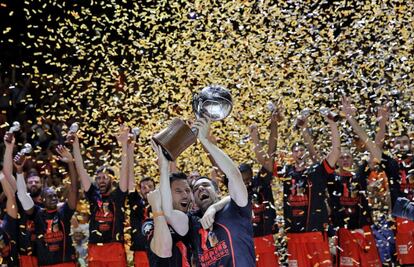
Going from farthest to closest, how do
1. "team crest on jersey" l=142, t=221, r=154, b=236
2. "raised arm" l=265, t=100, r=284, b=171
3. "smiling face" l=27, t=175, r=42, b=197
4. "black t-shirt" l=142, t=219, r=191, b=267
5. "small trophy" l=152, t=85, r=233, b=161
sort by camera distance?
1. "smiling face" l=27, t=175, r=42, b=197
2. "raised arm" l=265, t=100, r=284, b=171
3. "team crest on jersey" l=142, t=221, r=154, b=236
4. "black t-shirt" l=142, t=219, r=191, b=267
5. "small trophy" l=152, t=85, r=233, b=161

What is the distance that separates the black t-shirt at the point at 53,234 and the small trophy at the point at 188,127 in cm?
491

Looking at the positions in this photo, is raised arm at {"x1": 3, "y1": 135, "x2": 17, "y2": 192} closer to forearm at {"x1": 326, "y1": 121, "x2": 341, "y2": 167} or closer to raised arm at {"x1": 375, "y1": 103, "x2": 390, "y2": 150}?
forearm at {"x1": 326, "y1": 121, "x2": 341, "y2": 167}

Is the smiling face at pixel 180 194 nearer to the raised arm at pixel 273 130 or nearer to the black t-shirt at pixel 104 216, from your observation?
the raised arm at pixel 273 130

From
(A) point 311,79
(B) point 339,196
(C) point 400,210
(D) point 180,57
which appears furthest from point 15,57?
(C) point 400,210

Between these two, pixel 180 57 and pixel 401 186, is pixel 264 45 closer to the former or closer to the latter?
pixel 180 57

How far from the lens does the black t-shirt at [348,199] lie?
11.1 m

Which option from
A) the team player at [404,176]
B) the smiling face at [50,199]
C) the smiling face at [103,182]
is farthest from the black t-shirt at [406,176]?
the smiling face at [50,199]

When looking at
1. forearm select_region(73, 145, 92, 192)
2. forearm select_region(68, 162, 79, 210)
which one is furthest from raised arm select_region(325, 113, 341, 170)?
forearm select_region(68, 162, 79, 210)

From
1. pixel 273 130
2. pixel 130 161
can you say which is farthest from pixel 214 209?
pixel 273 130

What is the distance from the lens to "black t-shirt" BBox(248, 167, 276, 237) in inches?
429

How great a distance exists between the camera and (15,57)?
18.1 meters

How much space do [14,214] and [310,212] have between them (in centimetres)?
343

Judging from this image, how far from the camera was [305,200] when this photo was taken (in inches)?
425

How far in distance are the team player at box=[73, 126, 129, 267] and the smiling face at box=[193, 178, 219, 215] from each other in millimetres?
4265
